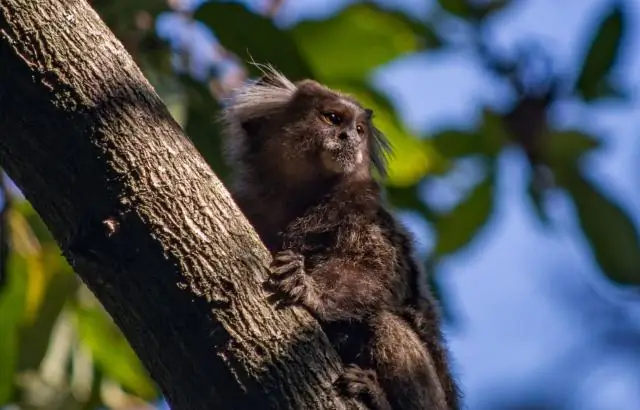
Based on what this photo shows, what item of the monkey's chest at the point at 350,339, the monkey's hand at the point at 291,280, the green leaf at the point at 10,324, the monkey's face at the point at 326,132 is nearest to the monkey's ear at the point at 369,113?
the monkey's face at the point at 326,132

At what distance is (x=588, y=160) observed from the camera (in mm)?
4812

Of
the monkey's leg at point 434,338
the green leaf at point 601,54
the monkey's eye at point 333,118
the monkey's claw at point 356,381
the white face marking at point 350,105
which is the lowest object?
the monkey's claw at point 356,381

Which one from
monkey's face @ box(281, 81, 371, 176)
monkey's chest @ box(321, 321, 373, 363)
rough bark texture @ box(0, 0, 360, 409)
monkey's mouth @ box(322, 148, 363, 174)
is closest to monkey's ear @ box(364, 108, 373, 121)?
monkey's face @ box(281, 81, 371, 176)

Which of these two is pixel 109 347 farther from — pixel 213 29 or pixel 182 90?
pixel 213 29

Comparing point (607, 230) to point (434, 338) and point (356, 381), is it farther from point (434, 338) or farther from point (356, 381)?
point (356, 381)

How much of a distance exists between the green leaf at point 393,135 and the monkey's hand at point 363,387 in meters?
1.76

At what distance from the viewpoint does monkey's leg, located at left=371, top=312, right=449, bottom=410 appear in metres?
3.66

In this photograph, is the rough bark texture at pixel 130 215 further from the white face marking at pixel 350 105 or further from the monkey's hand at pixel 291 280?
the white face marking at pixel 350 105

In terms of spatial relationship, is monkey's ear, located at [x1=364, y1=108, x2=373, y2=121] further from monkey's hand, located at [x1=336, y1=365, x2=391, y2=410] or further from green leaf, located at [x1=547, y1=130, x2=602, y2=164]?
monkey's hand, located at [x1=336, y1=365, x2=391, y2=410]

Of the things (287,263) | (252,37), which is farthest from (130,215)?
(252,37)

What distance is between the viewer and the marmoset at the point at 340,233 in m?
3.63

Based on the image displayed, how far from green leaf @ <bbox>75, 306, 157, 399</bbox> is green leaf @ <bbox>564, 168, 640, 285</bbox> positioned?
2.09 meters

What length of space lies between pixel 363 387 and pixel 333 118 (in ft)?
5.54

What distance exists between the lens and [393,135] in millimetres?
5121
